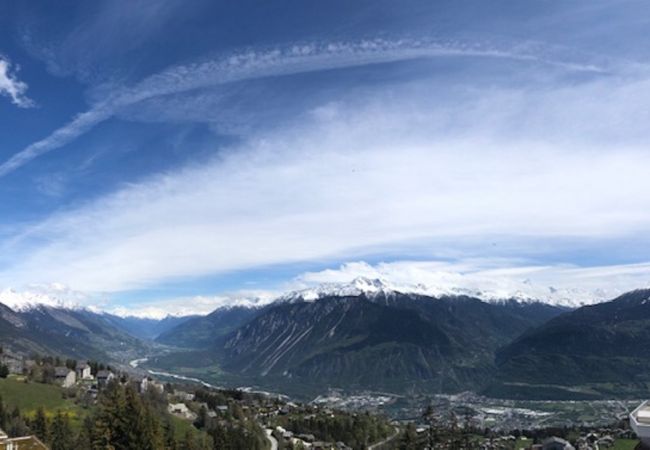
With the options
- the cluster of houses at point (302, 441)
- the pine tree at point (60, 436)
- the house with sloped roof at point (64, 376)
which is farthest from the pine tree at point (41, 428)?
the house with sloped roof at point (64, 376)

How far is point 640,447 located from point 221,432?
137157 millimetres

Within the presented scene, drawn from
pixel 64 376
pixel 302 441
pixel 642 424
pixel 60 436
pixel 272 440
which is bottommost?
pixel 302 441

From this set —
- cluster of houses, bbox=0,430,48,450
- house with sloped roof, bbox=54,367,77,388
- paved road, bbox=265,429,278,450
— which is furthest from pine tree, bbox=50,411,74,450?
house with sloped roof, bbox=54,367,77,388

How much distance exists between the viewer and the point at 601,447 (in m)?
180

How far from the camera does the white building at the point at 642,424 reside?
855cm

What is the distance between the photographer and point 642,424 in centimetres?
858

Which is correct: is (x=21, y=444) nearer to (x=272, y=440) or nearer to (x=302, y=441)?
(x=272, y=440)

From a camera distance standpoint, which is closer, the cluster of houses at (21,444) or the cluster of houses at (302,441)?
the cluster of houses at (21,444)

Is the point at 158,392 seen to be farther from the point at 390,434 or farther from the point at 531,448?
the point at 531,448

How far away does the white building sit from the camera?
337 inches

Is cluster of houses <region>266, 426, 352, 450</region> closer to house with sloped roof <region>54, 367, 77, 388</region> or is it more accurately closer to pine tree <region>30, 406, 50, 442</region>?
house with sloped roof <region>54, 367, 77, 388</region>

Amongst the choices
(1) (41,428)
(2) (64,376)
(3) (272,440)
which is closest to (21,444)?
(1) (41,428)

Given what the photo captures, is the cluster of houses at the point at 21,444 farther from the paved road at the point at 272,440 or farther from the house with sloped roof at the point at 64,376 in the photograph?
the house with sloped roof at the point at 64,376

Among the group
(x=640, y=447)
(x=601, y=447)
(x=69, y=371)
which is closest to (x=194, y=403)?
(x=69, y=371)
